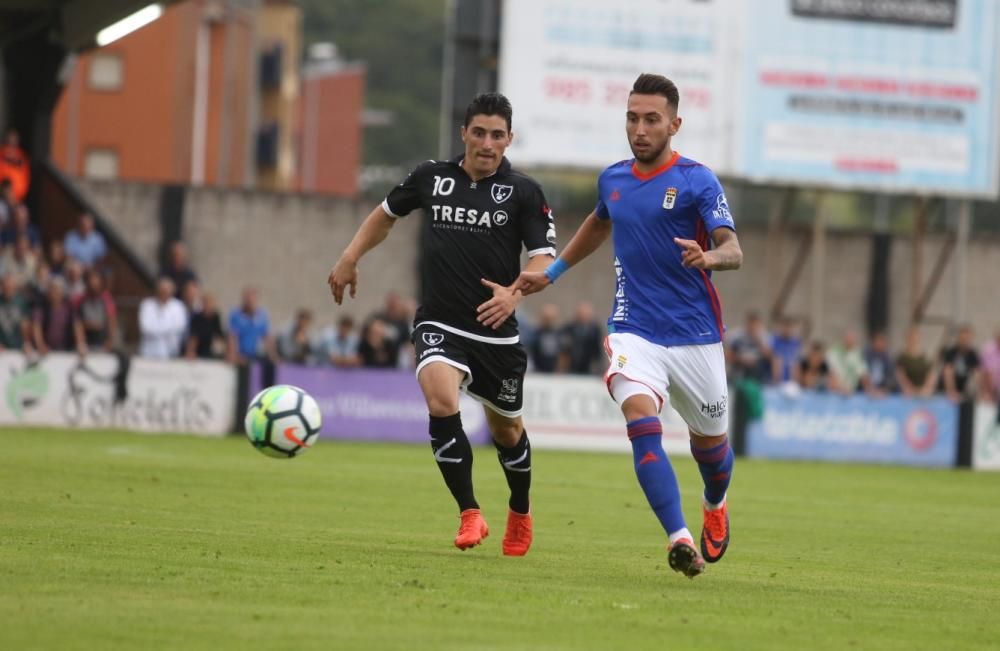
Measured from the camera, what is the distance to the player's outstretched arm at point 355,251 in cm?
1020

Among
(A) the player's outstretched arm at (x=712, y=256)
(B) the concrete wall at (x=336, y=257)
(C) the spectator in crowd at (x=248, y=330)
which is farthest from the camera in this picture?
(B) the concrete wall at (x=336, y=257)

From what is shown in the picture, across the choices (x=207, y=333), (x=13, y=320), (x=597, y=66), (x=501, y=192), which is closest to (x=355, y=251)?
(x=501, y=192)

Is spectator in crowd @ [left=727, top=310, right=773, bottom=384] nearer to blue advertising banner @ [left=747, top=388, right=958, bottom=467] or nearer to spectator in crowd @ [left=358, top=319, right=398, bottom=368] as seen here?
blue advertising banner @ [left=747, top=388, right=958, bottom=467]

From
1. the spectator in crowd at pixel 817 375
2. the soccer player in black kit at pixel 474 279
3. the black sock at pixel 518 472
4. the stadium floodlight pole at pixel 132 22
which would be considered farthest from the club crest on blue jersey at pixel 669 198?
the stadium floodlight pole at pixel 132 22

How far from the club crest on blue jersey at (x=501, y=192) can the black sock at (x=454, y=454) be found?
1.22 metres

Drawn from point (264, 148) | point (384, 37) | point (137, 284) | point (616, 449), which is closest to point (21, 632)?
point (616, 449)

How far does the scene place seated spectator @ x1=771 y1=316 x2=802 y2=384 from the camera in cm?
2714

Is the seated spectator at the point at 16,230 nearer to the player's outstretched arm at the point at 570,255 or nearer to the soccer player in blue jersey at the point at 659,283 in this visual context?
the player's outstretched arm at the point at 570,255

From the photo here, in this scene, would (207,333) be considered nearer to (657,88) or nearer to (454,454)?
(454,454)

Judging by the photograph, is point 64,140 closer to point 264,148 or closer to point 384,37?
point 264,148

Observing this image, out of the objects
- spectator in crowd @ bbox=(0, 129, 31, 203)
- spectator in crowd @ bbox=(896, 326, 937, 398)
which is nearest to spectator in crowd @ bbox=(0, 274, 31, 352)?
spectator in crowd @ bbox=(0, 129, 31, 203)

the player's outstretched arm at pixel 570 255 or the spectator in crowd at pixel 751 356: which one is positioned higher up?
the player's outstretched arm at pixel 570 255

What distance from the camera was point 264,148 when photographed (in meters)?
70.5

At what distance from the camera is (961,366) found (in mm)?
27578
